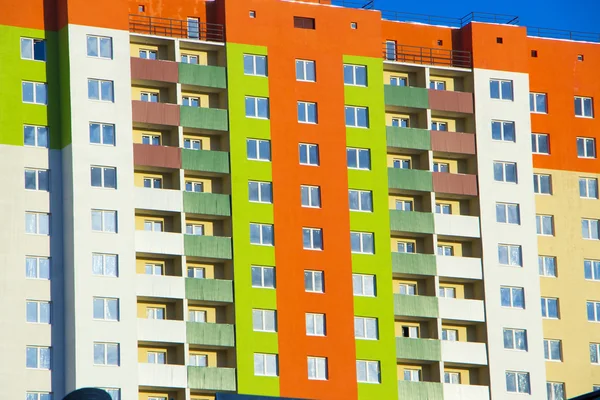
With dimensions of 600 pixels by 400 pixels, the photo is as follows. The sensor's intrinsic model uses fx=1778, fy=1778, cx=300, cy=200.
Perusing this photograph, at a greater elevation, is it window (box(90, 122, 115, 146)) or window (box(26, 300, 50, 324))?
window (box(90, 122, 115, 146))

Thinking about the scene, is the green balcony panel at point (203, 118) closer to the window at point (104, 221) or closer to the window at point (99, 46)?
the window at point (99, 46)

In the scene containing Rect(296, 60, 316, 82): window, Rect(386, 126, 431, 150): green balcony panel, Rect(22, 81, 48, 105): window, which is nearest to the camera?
Rect(22, 81, 48, 105): window

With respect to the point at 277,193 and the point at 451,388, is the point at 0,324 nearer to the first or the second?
the point at 277,193

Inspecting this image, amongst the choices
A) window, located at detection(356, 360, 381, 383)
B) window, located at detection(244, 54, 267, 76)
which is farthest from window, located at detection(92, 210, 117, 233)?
window, located at detection(356, 360, 381, 383)

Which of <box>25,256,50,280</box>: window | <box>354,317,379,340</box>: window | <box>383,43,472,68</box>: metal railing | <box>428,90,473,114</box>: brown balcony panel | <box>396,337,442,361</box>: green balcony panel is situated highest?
<box>383,43,472,68</box>: metal railing

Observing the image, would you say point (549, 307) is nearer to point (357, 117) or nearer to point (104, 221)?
point (357, 117)

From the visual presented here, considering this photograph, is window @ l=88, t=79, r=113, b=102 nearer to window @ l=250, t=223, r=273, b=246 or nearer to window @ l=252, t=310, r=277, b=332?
window @ l=250, t=223, r=273, b=246

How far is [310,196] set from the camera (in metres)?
99.2

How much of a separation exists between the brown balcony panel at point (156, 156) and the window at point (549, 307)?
23437 millimetres

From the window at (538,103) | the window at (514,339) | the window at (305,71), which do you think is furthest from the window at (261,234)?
the window at (538,103)

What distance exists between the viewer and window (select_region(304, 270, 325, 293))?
97750mm

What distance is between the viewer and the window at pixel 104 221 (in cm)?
9406

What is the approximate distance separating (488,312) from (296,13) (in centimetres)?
2032

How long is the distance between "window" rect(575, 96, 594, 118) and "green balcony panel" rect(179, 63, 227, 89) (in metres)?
22.8
